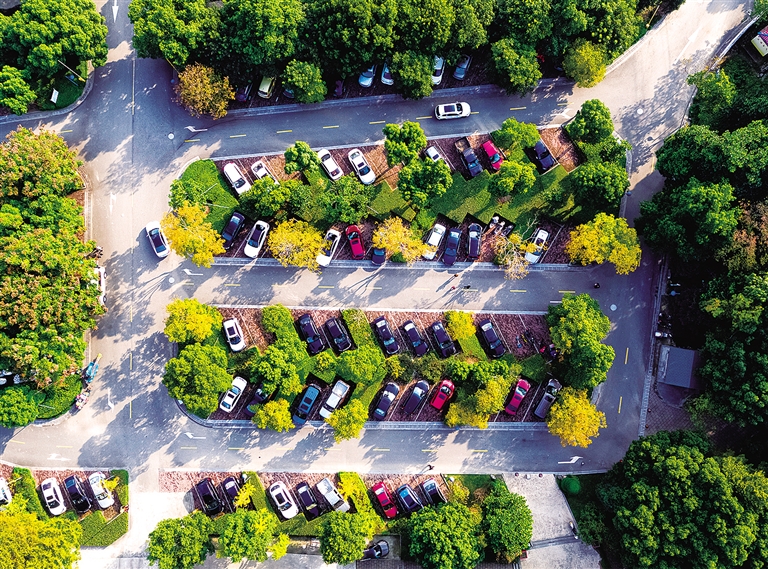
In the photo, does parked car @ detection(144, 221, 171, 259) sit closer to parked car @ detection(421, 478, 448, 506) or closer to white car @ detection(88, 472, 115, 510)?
white car @ detection(88, 472, 115, 510)

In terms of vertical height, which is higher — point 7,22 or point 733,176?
point 7,22

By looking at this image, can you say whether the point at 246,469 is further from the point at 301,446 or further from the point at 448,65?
the point at 448,65

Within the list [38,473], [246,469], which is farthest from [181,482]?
[38,473]

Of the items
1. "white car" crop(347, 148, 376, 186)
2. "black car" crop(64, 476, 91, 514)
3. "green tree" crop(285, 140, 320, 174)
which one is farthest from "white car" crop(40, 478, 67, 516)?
"white car" crop(347, 148, 376, 186)

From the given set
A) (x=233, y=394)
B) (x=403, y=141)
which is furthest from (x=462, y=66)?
(x=233, y=394)

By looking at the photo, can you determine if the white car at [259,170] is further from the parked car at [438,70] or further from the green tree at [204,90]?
the parked car at [438,70]

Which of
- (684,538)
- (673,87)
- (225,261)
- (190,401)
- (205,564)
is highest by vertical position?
(673,87)
